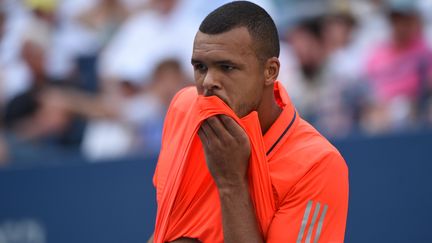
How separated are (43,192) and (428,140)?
3.13 m

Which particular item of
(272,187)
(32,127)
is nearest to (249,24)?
(272,187)

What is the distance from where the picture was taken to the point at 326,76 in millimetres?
6840

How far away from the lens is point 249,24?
2.99 m

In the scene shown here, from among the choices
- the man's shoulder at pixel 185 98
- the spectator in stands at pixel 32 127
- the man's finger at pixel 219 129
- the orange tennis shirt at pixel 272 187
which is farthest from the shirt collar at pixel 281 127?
the spectator in stands at pixel 32 127

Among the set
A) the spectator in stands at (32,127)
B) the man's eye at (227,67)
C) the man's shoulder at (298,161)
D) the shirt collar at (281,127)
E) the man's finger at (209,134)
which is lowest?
the spectator in stands at (32,127)

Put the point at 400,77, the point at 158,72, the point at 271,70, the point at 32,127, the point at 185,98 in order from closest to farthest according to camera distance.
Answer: the point at 271,70
the point at 185,98
the point at 400,77
the point at 158,72
the point at 32,127

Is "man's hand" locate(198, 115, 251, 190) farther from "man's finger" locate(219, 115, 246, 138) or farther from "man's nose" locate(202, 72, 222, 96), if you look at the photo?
"man's nose" locate(202, 72, 222, 96)

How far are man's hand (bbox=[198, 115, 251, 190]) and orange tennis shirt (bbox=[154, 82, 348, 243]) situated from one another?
29 mm

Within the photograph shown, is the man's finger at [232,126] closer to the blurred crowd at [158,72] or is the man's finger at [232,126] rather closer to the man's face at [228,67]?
the man's face at [228,67]

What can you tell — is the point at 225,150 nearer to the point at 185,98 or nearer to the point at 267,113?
the point at 267,113

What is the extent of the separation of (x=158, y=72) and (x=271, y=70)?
4088 millimetres

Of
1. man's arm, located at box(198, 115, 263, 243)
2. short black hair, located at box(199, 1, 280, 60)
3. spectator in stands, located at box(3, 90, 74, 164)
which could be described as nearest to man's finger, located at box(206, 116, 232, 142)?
man's arm, located at box(198, 115, 263, 243)

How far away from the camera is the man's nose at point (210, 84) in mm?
2886

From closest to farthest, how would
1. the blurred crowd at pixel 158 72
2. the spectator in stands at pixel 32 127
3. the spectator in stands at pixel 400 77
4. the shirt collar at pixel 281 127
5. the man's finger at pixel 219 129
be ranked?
the man's finger at pixel 219 129, the shirt collar at pixel 281 127, the spectator in stands at pixel 400 77, the blurred crowd at pixel 158 72, the spectator in stands at pixel 32 127
